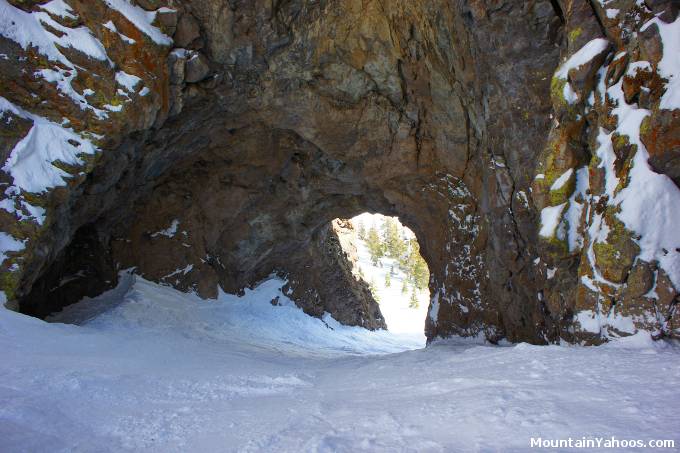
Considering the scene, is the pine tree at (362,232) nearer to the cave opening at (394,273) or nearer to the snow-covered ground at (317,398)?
the cave opening at (394,273)

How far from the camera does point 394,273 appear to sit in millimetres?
59000

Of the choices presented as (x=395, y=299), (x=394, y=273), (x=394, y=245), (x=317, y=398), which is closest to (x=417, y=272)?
(x=395, y=299)

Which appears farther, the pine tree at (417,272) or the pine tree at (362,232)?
the pine tree at (362,232)

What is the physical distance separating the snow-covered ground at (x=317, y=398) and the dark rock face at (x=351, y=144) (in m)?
2.69

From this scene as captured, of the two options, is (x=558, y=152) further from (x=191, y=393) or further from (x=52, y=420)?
(x=52, y=420)

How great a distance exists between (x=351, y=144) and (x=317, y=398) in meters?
10.8

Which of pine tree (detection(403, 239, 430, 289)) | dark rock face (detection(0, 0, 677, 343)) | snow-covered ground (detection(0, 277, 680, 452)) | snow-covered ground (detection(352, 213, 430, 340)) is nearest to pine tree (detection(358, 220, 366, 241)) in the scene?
snow-covered ground (detection(352, 213, 430, 340))

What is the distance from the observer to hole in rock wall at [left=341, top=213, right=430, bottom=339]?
35.7 metres

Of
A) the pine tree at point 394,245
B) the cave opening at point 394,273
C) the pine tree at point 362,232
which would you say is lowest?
the cave opening at point 394,273

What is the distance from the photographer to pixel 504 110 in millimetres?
10516

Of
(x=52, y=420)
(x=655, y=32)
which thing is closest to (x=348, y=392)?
(x=52, y=420)

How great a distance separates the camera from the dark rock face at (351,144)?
32.3 feet

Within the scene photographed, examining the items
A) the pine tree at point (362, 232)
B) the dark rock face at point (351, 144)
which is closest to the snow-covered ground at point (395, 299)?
the pine tree at point (362, 232)

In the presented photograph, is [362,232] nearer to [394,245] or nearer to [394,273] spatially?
[394,245]
